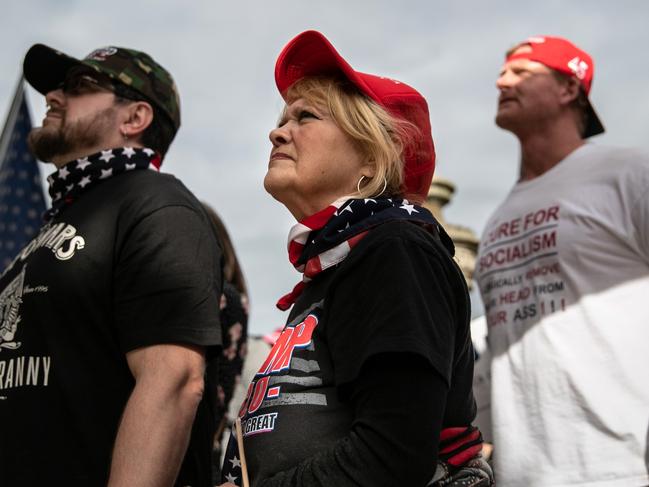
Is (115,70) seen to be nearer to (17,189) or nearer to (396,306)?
(396,306)

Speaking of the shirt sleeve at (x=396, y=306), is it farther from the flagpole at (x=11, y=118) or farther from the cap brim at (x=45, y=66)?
the flagpole at (x=11, y=118)

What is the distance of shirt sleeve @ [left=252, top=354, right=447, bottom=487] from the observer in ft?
5.79

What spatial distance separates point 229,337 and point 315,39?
1.94 meters

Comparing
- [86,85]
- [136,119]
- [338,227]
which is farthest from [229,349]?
[338,227]

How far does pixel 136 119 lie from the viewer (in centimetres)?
326

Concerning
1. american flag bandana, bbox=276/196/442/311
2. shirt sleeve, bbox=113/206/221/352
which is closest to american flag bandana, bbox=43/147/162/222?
shirt sleeve, bbox=113/206/221/352

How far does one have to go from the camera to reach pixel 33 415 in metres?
2.54

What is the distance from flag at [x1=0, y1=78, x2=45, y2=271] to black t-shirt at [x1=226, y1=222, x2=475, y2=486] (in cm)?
378

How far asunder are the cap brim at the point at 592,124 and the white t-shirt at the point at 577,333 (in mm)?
559

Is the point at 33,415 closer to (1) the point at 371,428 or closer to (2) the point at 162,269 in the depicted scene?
(2) the point at 162,269

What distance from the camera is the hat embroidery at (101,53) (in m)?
3.30

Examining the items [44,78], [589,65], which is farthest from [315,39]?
[589,65]

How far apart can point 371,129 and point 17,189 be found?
3.86 meters

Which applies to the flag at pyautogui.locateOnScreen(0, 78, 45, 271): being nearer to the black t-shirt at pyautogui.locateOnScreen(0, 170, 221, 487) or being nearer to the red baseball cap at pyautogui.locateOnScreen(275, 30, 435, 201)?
the black t-shirt at pyautogui.locateOnScreen(0, 170, 221, 487)
